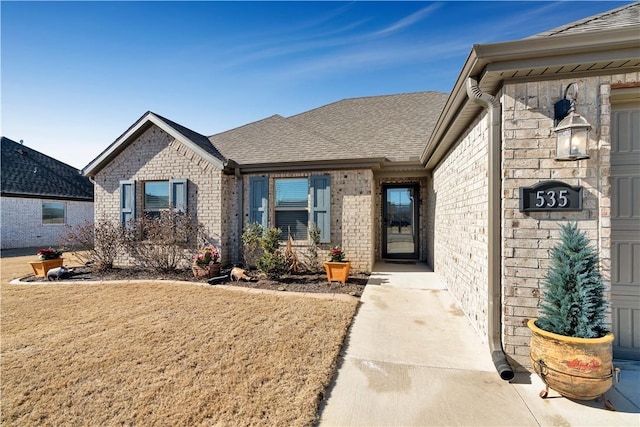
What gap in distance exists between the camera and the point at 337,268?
6.04 m

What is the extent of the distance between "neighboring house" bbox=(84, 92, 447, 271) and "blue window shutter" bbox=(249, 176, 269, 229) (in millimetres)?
29

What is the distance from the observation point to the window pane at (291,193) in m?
7.46

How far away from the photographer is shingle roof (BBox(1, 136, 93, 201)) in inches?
520

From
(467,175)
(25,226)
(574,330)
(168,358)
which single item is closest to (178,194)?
(168,358)

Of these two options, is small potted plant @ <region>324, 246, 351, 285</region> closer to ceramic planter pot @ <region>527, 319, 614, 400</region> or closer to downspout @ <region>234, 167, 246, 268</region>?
downspout @ <region>234, 167, 246, 268</region>

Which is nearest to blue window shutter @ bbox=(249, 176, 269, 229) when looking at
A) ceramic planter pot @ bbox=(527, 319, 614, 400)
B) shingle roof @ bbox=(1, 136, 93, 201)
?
ceramic planter pot @ bbox=(527, 319, 614, 400)

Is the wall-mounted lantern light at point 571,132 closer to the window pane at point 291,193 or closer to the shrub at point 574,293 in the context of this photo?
the shrub at point 574,293

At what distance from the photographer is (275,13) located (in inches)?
249

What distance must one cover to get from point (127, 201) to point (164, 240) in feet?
6.44

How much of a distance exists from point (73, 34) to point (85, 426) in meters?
8.04

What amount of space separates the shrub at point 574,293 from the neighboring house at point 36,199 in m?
16.9

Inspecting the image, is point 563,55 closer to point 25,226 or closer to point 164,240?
point 164,240

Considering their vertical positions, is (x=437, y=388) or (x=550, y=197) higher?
Result: (x=550, y=197)

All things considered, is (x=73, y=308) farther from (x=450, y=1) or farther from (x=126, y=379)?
(x=450, y=1)
